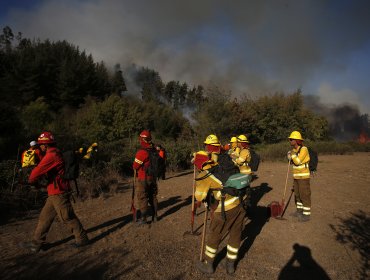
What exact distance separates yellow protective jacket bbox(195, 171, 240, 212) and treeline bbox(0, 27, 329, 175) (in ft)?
30.7

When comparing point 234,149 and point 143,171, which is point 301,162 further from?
point 143,171

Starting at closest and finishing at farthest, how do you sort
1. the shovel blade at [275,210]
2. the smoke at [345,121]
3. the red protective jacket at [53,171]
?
the red protective jacket at [53,171]
the shovel blade at [275,210]
the smoke at [345,121]

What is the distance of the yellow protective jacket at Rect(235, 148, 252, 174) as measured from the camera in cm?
791

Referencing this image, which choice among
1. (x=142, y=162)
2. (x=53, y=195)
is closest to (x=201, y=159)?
(x=142, y=162)

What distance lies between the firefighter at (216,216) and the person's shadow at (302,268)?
0.98 meters

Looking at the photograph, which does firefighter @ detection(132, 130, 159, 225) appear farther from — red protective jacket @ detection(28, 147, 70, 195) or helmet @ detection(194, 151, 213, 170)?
helmet @ detection(194, 151, 213, 170)

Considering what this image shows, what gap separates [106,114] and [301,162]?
27.7m

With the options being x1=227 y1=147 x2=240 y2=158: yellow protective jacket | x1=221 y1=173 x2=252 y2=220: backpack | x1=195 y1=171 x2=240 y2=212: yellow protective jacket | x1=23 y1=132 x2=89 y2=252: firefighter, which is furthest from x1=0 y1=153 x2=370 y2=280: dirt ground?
x1=227 y1=147 x2=240 y2=158: yellow protective jacket

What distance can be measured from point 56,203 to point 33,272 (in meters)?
1.20

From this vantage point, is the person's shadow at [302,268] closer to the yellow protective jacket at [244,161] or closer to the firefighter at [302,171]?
the firefighter at [302,171]

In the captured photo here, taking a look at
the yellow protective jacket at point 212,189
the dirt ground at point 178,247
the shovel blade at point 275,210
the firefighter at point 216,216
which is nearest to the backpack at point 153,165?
the dirt ground at point 178,247

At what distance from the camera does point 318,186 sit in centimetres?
1348

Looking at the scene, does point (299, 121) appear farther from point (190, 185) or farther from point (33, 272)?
point (33, 272)

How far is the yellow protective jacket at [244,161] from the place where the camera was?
7914 mm
